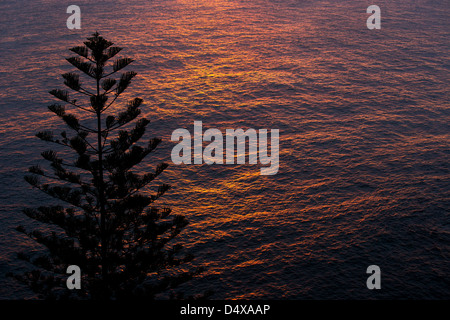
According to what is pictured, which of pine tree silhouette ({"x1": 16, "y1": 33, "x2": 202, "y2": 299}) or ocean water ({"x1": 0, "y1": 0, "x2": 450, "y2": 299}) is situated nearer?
pine tree silhouette ({"x1": 16, "y1": 33, "x2": 202, "y2": 299})

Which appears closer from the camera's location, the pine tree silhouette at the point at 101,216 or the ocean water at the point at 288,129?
the pine tree silhouette at the point at 101,216

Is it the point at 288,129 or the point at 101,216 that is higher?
the point at 288,129

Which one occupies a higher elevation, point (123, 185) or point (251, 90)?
point (251, 90)

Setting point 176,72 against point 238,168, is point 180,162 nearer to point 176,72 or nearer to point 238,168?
point 238,168

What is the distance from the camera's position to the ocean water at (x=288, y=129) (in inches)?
377

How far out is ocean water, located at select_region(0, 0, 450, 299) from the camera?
9.59m

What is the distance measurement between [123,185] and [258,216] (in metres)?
4.72

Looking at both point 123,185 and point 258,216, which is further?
point 258,216

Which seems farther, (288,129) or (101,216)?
(288,129)

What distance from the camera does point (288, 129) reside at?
16.2 metres

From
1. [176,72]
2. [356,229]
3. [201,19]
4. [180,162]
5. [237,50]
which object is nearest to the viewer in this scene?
[356,229]

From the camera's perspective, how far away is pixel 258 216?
11273 mm
